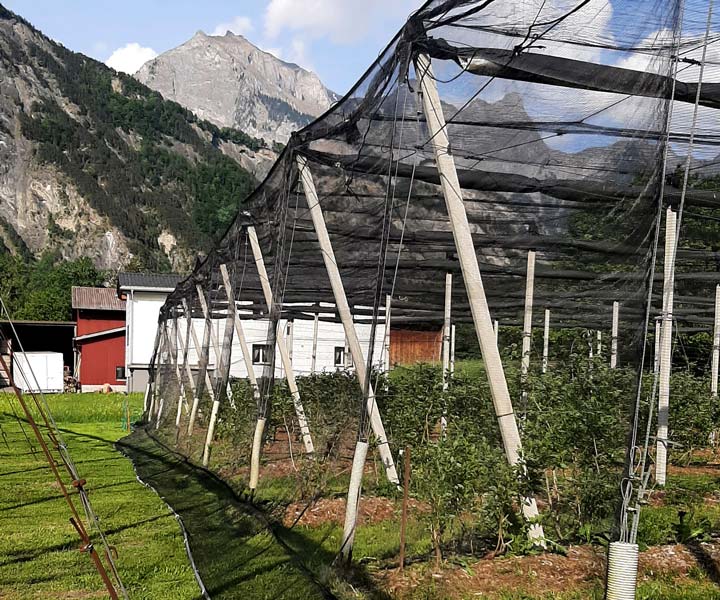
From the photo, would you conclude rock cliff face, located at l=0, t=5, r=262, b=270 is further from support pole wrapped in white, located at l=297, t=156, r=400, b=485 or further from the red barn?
support pole wrapped in white, located at l=297, t=156, r=400, b=485

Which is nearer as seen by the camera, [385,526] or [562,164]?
[562,164]

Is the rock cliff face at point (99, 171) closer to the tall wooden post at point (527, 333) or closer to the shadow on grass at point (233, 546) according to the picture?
the shadow on grass at point (233, 546)

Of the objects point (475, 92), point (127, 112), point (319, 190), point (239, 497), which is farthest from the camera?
point (127, 112)

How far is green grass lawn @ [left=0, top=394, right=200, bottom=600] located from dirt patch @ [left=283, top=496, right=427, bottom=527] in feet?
3.41

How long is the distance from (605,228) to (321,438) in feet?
15.1

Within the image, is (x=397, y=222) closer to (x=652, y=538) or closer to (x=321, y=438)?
(x=321, y=438)

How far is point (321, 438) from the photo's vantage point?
29.2ft

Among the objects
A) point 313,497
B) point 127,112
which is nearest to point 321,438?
point 313,497

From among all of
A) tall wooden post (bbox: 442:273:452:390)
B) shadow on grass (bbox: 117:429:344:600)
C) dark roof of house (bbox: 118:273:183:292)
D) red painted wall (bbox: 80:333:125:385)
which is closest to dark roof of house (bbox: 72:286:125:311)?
red painted wall (bbox: 80:333:125:385)

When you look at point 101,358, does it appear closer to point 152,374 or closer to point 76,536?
point 152,374

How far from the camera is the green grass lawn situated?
5852 mm

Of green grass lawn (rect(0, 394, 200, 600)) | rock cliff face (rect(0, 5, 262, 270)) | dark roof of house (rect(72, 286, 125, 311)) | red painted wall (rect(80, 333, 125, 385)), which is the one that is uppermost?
rock cliff face (rect(0, 5, 262, 270))

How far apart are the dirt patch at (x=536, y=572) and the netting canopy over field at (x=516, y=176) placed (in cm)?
38

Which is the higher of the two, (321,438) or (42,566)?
(321,438)
